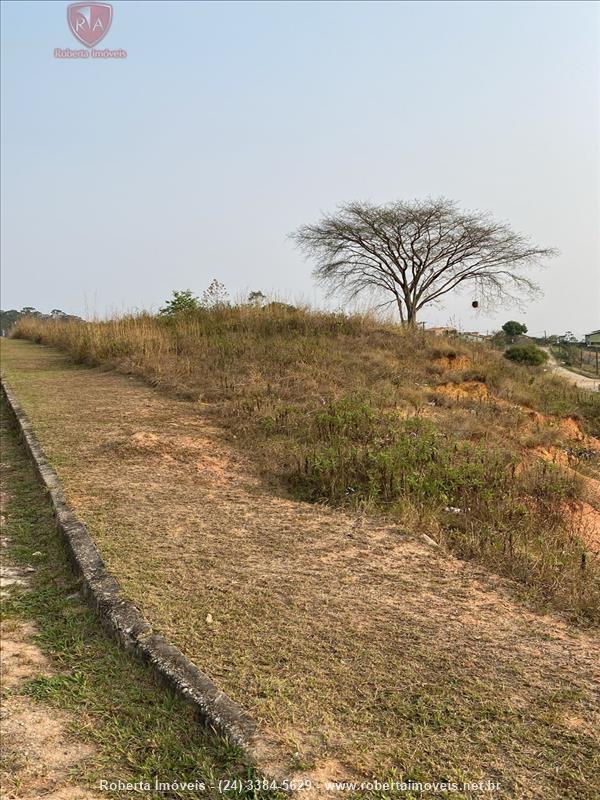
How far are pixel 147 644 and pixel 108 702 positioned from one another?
0.76ft

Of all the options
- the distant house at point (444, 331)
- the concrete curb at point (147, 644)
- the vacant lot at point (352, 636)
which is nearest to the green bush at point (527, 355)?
the distant house at point (444, 331)

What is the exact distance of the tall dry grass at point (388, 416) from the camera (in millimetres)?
3631

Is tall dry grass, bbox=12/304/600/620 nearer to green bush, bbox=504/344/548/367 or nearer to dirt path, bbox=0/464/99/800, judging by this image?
dirt path, bbox=0/464/99/800

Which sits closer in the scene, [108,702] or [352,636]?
[108,702]

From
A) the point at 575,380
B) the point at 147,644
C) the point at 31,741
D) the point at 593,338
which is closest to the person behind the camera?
the point at 31,741

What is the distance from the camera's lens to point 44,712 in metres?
1.93

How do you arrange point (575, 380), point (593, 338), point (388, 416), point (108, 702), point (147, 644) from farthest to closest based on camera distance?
point (593, 338)
point (575, 380)
point (388, 416)
point (147, 644)
point (108, 702)

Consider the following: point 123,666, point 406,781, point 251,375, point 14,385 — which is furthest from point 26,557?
point 14,385

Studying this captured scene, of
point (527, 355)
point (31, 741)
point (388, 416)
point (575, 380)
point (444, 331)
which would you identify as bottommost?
point (31, 741)

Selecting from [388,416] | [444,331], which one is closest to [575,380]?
[444,331]

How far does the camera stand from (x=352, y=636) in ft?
7.29

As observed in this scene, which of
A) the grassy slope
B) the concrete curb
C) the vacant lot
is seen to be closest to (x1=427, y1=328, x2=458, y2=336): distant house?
the vacant lot

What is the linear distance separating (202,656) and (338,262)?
2109cm

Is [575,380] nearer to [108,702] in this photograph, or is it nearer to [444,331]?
[444,331]
